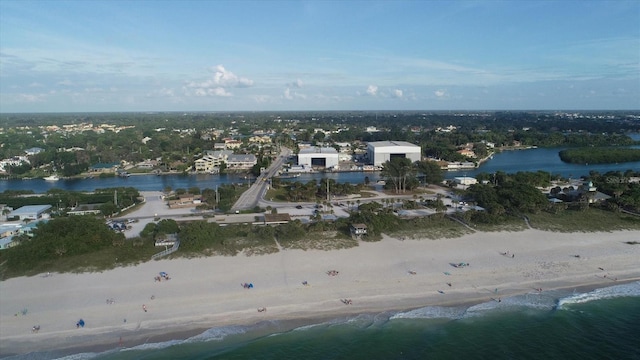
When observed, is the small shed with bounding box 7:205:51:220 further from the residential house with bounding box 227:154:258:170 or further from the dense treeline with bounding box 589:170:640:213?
the dense treeline with bounding box 589:170:640:213

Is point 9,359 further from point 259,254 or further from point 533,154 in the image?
point 533,154

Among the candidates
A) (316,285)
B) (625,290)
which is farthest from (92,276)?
(625,290)

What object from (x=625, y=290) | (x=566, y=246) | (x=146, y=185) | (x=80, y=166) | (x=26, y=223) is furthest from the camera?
(x=80, y=166)

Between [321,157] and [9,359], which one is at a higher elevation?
[321,157]

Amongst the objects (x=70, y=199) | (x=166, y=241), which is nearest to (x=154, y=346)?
(x=166, y=241)

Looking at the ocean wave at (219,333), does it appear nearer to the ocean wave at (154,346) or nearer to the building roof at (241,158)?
the ocean wave at (154,346)

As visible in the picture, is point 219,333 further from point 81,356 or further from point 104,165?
point 104,165

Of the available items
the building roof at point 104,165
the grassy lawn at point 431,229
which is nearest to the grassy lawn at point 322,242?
the grassy lawn at point 431,229
